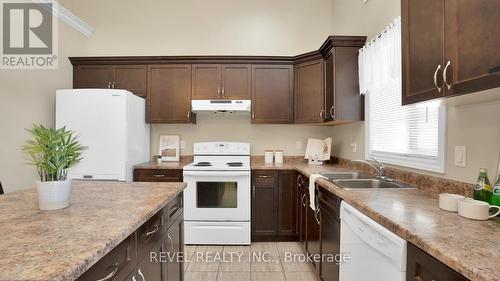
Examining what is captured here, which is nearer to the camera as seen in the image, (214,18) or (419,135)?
(419,135)

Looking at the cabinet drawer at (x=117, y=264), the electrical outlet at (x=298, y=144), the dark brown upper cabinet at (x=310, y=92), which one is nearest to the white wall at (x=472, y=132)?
the dark brown upper cabinet at (x=310, y=92)

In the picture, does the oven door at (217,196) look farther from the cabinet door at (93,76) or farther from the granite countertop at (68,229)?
the cabinet door at (93,76)

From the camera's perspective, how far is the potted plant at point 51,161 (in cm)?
105

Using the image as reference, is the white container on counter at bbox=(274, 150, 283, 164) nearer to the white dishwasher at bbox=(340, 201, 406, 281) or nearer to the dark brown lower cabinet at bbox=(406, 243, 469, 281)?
the white dishwasher at bbox=(340, 201, 406, 281)

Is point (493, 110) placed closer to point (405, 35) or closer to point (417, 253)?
point (405, 35)

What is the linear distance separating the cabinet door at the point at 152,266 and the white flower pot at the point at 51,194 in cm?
43

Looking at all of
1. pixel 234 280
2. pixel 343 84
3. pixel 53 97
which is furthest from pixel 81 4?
pixel 234 280

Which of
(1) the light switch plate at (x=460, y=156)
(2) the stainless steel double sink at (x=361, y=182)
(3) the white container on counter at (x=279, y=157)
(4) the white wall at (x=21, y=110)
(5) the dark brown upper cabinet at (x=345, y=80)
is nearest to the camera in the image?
(1) the light switch plate at (x=460, y=156)

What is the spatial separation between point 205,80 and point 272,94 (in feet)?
2.85

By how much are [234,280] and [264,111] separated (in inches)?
76.1

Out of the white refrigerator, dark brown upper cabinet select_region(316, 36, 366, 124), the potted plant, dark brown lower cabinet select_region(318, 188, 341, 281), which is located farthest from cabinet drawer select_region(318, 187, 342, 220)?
the white refrigerator

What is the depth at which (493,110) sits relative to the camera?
1.23 metres

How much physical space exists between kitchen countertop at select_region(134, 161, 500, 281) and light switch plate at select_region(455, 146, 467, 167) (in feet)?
0.72

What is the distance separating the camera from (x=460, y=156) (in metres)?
1.42
